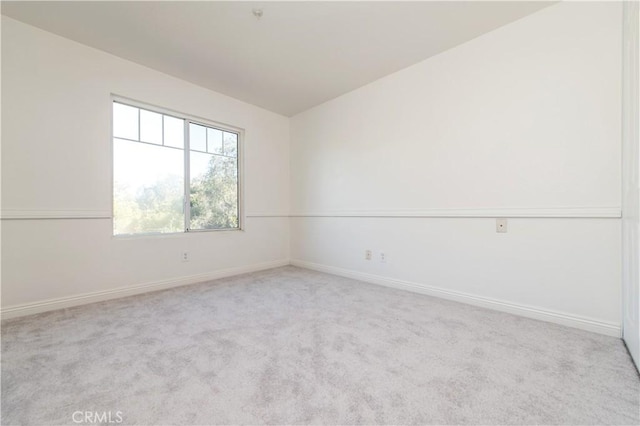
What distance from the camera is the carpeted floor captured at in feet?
3.81

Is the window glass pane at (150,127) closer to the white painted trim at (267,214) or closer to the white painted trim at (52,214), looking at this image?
the white painted trim at (52,214)

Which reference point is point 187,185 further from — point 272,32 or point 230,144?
point 272,32

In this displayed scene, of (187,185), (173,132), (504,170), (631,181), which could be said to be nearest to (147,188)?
(187,185)

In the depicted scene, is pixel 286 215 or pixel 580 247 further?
pixel 286 215

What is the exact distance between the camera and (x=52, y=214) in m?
2.42

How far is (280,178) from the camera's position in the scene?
14.4 ft

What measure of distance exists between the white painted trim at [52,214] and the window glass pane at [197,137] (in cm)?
128

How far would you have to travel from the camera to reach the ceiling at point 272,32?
2123 mm

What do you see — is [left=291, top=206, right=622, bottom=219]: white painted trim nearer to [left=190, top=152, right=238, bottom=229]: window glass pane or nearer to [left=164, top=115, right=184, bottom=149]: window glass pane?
[left=190, top=152, right=238, bottom=229]: window glass pane

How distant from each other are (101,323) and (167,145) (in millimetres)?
2044

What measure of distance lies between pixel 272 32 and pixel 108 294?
3.00 m

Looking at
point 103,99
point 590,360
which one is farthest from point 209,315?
point 590,360

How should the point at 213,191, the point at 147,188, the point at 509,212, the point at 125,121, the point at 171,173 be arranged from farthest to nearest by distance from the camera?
1. the point at 213,191
2. the point at 171,173
3. the point at 147,188
4. the point at 125,121
5. the point at 509,212

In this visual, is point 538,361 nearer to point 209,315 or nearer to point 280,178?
point 209,315
